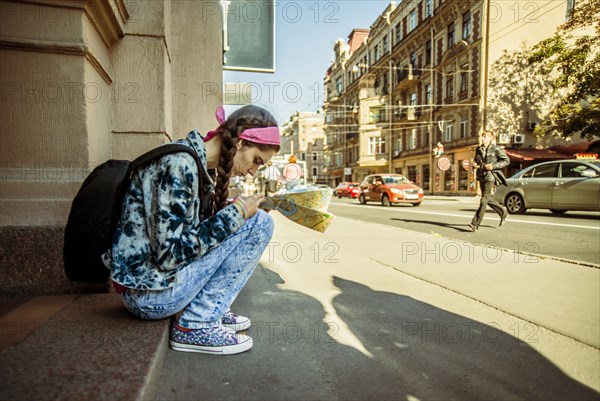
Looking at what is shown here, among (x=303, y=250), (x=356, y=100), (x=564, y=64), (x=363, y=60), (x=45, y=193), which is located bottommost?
(x=303, y=250)

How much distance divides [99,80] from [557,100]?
2908 centimetres

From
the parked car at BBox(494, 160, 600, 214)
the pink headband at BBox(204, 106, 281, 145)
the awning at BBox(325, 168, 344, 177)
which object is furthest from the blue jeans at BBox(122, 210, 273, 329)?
the awning at BBox(325, 168, 344, 177)

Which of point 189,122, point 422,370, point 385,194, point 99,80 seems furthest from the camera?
point 385,194

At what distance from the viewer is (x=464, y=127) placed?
26547mm

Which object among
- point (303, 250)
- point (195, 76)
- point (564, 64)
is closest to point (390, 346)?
point (303, 250)

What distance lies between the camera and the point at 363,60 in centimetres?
4409

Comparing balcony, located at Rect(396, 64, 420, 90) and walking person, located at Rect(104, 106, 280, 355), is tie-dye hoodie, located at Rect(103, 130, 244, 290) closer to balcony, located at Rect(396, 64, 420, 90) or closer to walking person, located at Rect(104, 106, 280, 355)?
walking person, located at Rect(104, 106, 280, 355)

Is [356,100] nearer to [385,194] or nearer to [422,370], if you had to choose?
[385,194]

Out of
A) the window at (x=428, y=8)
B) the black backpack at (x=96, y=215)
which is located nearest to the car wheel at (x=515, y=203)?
the black backpack at (x=96, y=215)

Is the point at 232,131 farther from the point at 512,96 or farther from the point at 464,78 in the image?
the point at 464,78

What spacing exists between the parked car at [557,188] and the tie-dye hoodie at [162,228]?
10525 millimetres

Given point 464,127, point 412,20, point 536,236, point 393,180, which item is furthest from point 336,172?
point 536,236

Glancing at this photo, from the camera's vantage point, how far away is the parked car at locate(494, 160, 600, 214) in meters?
9.02

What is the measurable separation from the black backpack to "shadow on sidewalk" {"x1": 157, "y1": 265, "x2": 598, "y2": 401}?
589mm
